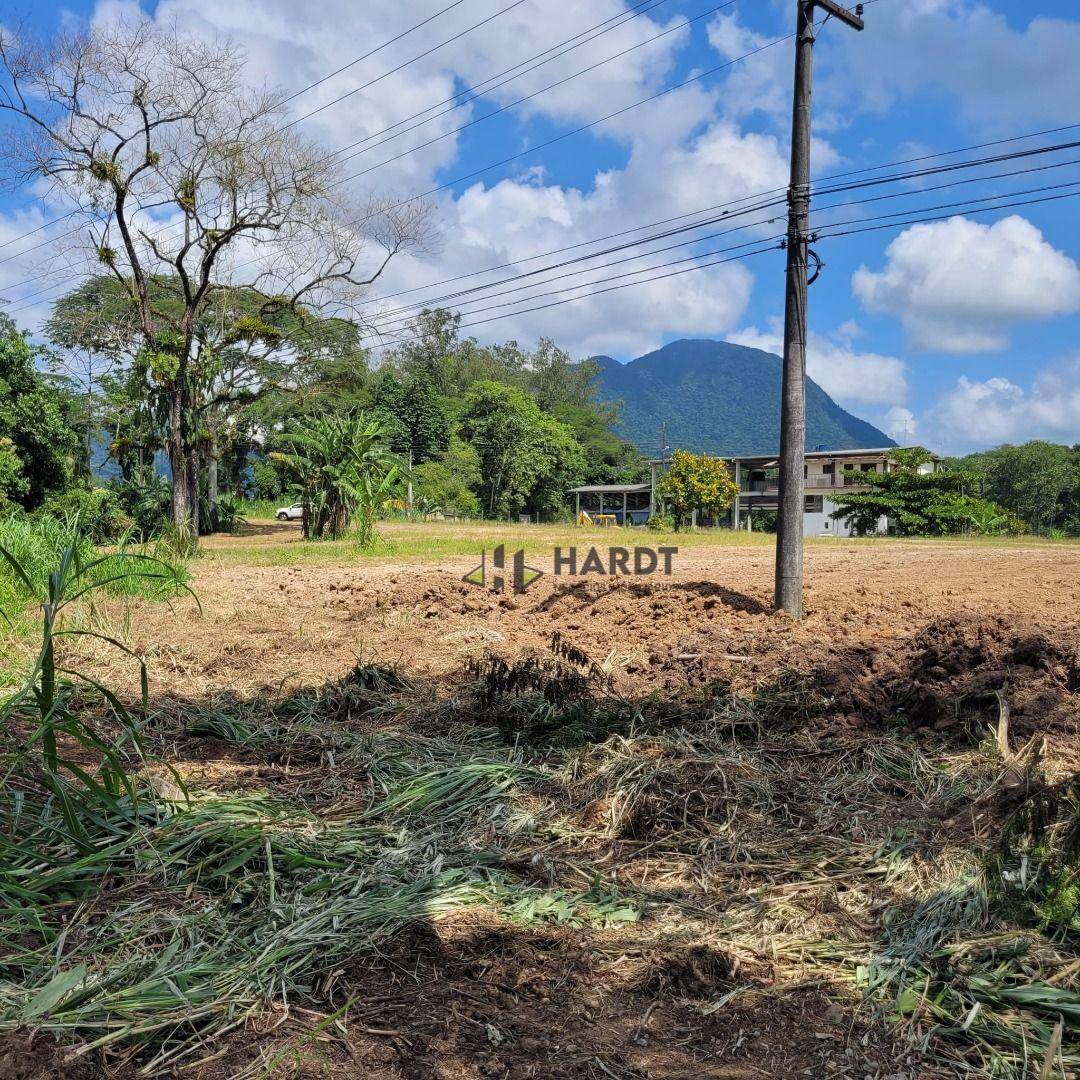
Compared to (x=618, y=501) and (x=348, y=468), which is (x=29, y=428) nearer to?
(x=348, y=468)

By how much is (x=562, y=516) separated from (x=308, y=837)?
48.4 metres

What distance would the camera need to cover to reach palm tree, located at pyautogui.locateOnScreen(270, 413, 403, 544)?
53.3 ft

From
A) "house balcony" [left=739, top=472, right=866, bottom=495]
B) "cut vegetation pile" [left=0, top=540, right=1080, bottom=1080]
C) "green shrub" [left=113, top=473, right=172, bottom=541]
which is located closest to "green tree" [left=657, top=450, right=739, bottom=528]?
"green shrub" [left=113, top=473, right=172, bottom=541]

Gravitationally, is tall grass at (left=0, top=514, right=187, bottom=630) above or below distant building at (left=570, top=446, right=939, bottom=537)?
below

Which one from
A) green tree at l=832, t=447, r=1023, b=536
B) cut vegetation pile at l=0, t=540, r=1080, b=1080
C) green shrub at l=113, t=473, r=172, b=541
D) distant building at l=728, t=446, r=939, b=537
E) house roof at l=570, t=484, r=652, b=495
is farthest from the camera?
house roof at l=570, t=484, r=652, b=495

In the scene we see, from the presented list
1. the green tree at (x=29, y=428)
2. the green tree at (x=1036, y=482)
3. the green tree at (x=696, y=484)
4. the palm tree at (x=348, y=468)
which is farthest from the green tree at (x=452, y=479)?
the green tree at (x=1036, y=482)

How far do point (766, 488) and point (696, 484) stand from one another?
2519 cm

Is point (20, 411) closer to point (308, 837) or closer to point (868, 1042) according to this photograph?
point (308, 837)

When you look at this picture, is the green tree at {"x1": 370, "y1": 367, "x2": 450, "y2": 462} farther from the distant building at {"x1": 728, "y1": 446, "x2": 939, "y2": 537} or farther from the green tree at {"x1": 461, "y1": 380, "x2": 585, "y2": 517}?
the distant building at {"x1": 728, "y1": 446, "x2": 939, "y2": 537}

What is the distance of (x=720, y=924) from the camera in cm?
238

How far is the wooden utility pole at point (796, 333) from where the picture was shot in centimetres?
682

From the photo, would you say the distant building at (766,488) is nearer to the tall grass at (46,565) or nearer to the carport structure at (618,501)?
the carport structure at (618,501)

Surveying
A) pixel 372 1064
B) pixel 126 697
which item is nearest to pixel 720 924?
pixel 372 1064

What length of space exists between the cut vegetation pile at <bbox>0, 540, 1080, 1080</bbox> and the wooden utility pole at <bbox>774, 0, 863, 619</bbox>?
2.87 m
